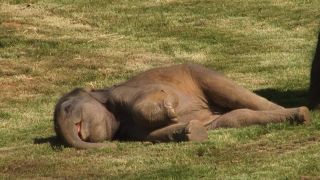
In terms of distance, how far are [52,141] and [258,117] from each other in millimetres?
2121

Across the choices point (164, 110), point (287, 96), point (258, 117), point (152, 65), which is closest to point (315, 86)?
point (287, 96)

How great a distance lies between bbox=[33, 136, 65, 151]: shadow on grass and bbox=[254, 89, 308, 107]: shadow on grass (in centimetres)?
271

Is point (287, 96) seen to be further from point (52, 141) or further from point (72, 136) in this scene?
point (72, 136)

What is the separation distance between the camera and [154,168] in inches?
370

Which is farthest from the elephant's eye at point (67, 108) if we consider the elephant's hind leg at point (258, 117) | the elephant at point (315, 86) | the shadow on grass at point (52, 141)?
the elephant at point (315, 86)

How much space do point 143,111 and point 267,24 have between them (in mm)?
11353

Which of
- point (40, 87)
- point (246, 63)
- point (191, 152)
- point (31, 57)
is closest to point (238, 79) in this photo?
point (246, 63)

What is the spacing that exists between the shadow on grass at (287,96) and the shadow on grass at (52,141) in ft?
8.89

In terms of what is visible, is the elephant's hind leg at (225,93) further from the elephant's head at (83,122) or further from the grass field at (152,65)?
the elephant's head at (83,122)

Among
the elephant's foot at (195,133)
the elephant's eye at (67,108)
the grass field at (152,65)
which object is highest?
the elephant's eye at (67,108)

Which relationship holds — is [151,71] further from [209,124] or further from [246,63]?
[246,63]

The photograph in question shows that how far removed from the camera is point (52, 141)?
37.1ft

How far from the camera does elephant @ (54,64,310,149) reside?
1053 cm

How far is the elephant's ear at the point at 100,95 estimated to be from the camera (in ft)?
36.5
